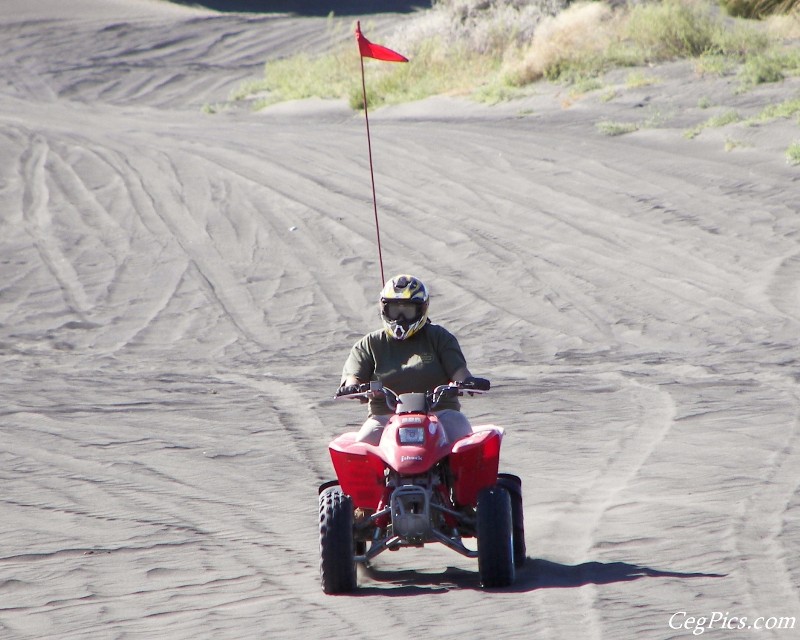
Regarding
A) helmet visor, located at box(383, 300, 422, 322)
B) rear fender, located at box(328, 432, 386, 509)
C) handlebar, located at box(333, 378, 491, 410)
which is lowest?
rear fender, located at box(328, 432, 386, 509)

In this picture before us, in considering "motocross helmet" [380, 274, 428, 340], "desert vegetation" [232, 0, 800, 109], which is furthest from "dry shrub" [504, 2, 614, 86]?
"motocross helmet" [380, 274, 428, 340]

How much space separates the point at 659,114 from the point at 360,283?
8632mm

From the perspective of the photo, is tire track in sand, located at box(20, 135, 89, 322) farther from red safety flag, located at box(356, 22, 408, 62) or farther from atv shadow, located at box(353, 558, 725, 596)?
atv shadow, located at box(353, 558, 725, 596)

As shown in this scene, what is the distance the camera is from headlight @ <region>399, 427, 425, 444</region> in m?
6.09

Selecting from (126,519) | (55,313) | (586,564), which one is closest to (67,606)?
(126,519)

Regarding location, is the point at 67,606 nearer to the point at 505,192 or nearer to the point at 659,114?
the point at 505,192

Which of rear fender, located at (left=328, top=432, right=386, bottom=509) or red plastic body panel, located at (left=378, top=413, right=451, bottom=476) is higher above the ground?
red plastic body panel, located at (left=378, top=413, right=451, bottom=476)

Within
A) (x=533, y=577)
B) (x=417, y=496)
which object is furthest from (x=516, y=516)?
(x=417, y=496)

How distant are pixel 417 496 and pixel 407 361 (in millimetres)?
981

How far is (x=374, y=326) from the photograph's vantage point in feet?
45.5

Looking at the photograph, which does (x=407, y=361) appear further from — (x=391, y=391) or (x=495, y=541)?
(x=495, y=541)

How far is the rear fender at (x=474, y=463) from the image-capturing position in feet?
20.2

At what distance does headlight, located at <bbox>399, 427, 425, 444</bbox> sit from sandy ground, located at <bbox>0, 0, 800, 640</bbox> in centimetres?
74

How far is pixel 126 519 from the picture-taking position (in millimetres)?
7562
